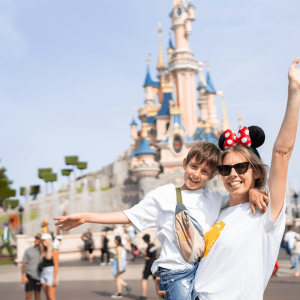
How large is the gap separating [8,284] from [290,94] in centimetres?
988

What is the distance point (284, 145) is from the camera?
1.95 metres

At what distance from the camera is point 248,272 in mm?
1975

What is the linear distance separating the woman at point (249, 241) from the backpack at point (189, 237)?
48mm

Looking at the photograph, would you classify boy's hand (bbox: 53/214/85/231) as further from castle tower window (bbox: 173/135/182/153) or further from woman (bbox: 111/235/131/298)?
castle tower window (bbox: 173/135/182/153)

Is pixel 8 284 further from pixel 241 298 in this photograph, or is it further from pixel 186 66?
pixel 186 66

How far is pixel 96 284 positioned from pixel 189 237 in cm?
821

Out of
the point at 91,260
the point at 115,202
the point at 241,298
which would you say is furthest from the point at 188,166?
the point at 115,202

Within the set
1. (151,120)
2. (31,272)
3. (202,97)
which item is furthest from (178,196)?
(202,97)

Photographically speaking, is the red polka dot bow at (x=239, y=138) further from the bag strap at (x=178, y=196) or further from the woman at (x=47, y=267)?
the woman at (x=47, y=267)

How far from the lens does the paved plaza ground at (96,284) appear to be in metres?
8.14

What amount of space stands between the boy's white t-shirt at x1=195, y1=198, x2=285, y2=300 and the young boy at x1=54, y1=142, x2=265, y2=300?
0.53 feet

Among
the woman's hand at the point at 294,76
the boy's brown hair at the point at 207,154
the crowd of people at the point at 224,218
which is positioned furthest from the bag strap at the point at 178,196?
the woman's hand at the point at 294,76

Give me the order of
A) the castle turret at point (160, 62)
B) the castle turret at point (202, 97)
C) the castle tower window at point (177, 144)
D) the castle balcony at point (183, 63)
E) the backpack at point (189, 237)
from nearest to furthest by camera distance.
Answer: the backpack at point (189, 237)
the castle tower window at point (177, 144)
the castle balcony at point (183, 63)
the castle turret at point (202, 97)
the castle turret at point (160, 62)

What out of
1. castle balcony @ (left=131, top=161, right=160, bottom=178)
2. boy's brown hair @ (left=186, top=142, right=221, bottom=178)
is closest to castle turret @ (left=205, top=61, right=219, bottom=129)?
castle balcony @ (left=131, top=161, right=160, bottom=178)
